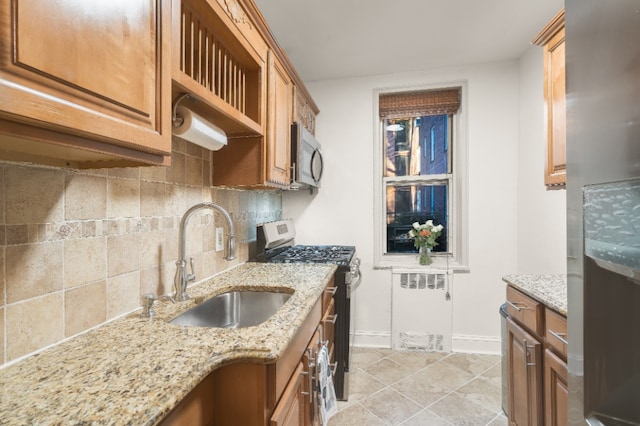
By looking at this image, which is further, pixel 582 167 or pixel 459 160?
pixel 459 160

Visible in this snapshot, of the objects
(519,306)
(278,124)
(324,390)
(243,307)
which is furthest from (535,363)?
(278,124)

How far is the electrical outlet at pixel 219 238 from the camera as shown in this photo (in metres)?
1.76

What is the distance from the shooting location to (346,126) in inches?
116

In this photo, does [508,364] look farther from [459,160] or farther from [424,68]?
[424,68]

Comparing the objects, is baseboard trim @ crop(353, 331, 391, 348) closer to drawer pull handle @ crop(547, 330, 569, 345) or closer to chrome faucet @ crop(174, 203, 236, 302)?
drawer pull handle @ crop(547, 330, 569, 345)

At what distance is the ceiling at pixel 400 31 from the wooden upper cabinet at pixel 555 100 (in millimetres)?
553

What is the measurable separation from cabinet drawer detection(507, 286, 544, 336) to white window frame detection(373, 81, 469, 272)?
1.17m

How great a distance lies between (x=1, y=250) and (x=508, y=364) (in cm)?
215

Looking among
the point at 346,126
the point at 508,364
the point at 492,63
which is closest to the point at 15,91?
the point at 508,364

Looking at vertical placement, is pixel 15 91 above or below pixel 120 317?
above

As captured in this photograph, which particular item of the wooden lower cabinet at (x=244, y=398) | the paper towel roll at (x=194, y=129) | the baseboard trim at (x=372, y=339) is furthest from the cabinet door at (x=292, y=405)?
the baseboard trim at (x=372, y=339)

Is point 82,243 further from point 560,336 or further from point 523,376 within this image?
point 523,376

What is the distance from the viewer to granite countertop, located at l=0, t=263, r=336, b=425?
58 centimetres

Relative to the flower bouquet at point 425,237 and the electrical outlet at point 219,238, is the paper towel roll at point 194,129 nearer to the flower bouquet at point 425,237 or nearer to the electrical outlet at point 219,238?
the electrical outlet at point 219,238
